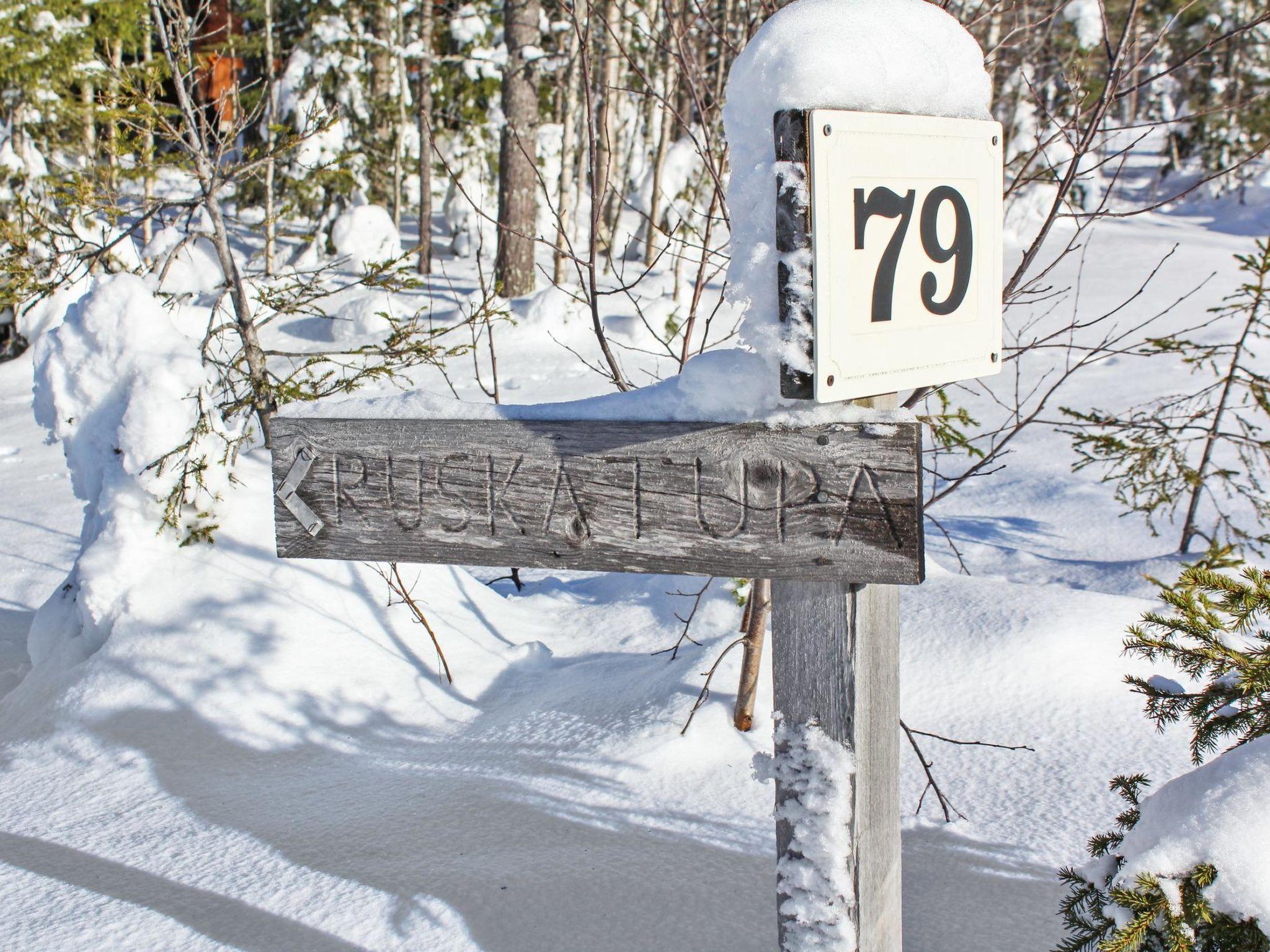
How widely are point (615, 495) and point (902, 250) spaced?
555 millimetres

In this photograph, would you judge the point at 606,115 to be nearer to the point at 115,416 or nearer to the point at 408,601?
the point at 408,601

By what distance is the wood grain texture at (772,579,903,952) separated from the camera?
1.58 meters

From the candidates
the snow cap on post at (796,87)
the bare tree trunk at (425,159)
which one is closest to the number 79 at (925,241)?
the snow cap on post at (796,87)

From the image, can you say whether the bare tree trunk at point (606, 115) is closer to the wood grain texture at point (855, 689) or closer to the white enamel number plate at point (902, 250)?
the white enamel number plate at point (902, 250)

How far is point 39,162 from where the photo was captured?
1458 centimetres

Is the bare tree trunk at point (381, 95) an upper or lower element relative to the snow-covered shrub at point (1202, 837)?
upper

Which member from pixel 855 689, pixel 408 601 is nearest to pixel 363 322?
pixel 408 601

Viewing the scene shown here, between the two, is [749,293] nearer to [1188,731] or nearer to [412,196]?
[1188,731]

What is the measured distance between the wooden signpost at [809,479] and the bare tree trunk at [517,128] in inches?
347

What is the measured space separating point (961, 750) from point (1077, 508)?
4410 mm

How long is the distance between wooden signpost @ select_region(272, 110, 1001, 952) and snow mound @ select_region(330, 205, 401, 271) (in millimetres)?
13199

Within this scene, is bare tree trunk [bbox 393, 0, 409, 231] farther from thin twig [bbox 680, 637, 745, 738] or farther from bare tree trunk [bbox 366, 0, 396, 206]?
thin twig [bbox 680, 637, 745, 738]

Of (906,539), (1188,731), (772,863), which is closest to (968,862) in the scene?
(772,863)

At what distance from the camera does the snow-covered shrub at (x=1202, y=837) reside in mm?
1679
